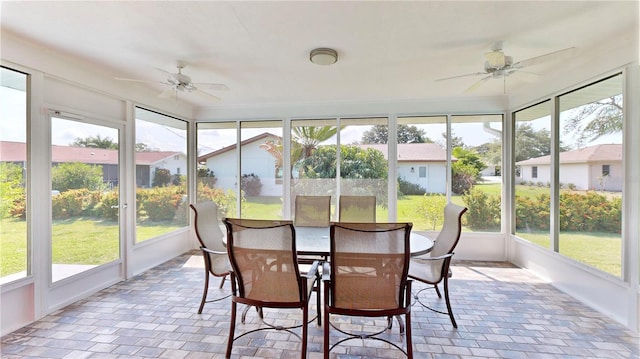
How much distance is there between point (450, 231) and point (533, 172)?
2161mm

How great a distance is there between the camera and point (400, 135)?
4457 millimetres

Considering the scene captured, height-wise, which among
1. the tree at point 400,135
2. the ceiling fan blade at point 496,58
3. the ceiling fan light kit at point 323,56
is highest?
the ceiling fan light kit at point 323,56

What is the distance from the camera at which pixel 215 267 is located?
8.70ft

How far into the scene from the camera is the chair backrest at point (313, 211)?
338cm

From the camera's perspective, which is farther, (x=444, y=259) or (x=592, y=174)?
(x=592, y=174)

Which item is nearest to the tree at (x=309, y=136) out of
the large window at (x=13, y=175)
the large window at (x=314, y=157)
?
the large window at (x=314, y=157)

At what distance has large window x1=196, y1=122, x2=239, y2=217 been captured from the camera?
486 centimetres

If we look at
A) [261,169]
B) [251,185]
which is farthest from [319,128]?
[251,185]

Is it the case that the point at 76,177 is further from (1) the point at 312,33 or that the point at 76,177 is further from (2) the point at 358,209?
(2) the point at 358,209

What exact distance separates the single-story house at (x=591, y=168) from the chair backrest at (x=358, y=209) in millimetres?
2187

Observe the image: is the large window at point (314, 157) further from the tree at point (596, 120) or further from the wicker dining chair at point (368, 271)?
the tree at point (596, 120)

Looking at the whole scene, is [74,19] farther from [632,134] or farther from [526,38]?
[632,134]

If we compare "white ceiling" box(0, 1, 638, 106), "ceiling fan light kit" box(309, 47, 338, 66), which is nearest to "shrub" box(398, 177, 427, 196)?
"white ceiling" box(0, 1, 638, 106)

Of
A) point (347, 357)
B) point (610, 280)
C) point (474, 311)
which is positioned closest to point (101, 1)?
point (347, 357)
